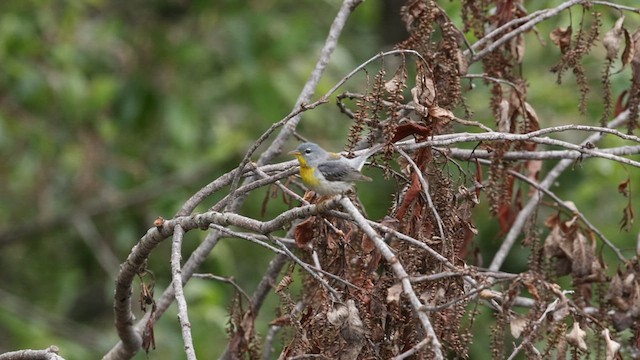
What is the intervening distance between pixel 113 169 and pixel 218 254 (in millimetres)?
1364

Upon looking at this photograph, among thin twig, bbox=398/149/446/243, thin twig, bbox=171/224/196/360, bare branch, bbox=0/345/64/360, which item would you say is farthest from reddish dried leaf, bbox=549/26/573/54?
bare branch, bbox=0/345/64/360

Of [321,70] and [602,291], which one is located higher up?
[321,70]

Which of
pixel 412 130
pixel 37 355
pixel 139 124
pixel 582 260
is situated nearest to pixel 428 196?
pixel 412 130

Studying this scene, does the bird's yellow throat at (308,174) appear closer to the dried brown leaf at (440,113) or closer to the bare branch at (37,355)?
the dried brown leaf at (440,113)

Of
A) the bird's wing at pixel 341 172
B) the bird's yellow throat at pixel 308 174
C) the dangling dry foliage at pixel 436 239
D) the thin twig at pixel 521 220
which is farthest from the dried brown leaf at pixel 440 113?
the thin twig at pixel 521 220

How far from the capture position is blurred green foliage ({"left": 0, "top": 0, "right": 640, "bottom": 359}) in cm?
716

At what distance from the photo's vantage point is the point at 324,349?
262cm

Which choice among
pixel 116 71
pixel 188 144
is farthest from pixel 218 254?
pixel 116 71

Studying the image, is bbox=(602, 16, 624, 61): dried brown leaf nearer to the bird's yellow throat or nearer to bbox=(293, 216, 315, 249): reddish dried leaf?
the bird's yellow throat

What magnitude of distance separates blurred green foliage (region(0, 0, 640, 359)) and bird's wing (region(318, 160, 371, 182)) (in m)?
3.23

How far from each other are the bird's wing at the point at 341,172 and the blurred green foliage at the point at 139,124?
323 cm

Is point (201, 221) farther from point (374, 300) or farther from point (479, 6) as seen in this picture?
point (479, 6)

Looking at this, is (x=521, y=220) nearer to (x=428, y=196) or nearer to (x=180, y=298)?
(x=428, y=196)

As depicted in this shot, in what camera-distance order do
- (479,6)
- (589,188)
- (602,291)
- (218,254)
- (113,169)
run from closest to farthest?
(602,291)
(479,6)
(589,188)
(218,254)
(113,169)
